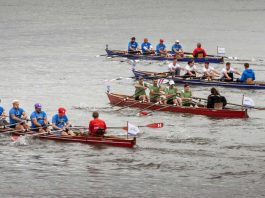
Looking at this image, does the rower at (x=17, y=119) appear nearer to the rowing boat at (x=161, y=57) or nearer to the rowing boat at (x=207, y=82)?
the rowing boat at (x=207, y=82)

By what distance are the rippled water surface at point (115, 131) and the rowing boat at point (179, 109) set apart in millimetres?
414

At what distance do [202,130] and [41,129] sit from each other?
964 centimetres

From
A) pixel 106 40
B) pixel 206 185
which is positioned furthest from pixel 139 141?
pixel 106 40

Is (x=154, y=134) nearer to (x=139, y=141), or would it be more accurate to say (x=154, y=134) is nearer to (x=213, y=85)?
(x=139, y=141)

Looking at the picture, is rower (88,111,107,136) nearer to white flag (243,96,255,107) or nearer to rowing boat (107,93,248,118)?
rowing boat (107,93,248,118)

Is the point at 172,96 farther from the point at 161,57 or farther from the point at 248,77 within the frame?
the point at 161,57

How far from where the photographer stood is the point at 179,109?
4703cm

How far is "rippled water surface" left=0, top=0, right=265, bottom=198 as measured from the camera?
113ft

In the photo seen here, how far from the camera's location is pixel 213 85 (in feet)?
188

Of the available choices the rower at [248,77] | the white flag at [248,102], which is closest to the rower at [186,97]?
the white flag at [248,102]

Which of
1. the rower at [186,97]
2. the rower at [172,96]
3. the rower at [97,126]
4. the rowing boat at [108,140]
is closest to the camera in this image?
the rower at [97,126]

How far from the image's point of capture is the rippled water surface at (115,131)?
113 ft

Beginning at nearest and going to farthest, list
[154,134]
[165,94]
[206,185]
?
[206,185]
[154,134]
[165,94]

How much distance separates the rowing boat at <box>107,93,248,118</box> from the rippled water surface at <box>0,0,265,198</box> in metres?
0.41
